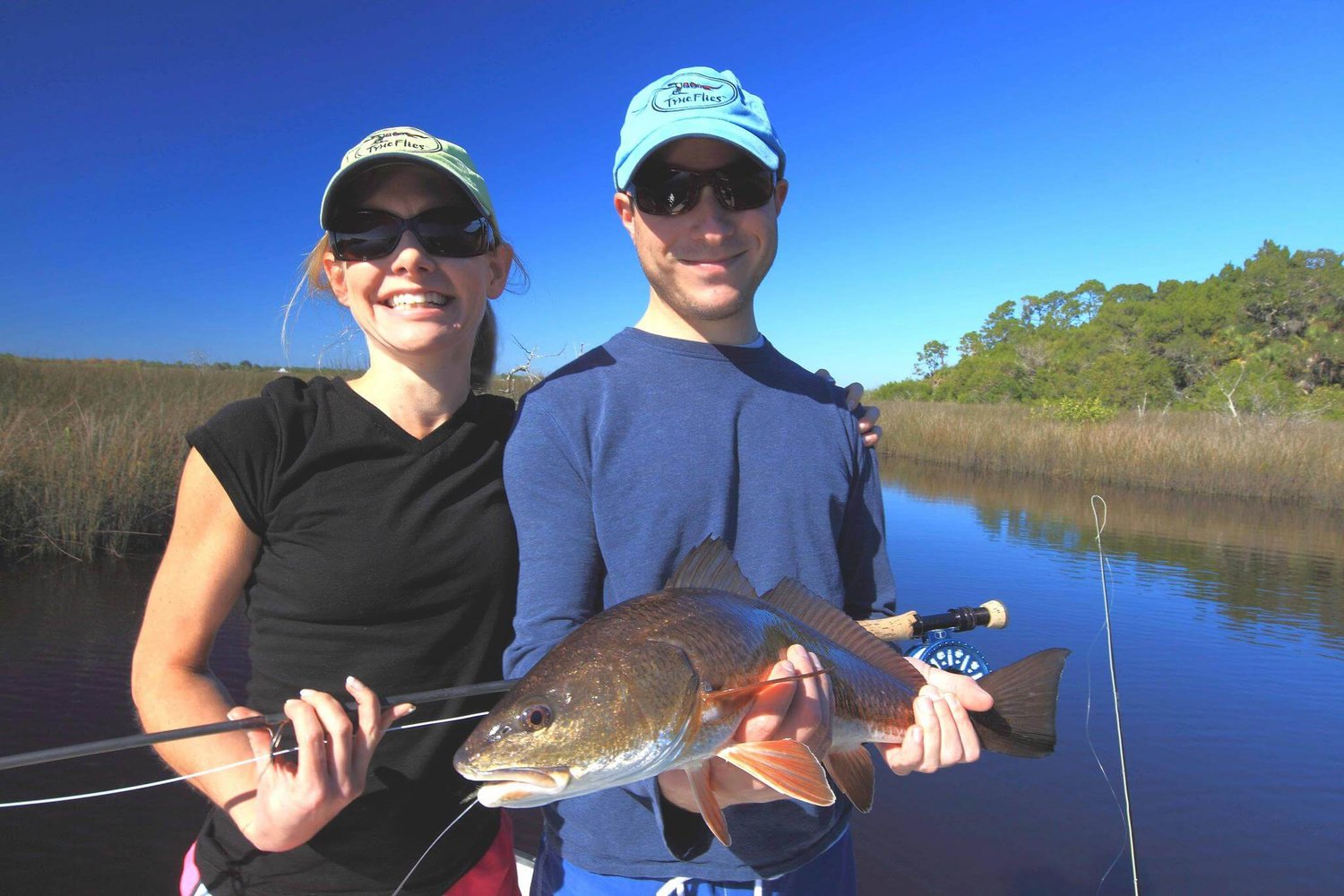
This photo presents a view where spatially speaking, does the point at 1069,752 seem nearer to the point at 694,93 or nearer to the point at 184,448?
the point at 694,93

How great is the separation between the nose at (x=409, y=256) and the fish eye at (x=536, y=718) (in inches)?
51.9

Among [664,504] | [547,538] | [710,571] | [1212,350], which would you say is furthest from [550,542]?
[1212,350]

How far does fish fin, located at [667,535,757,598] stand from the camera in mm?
1754

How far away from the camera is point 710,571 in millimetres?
1778

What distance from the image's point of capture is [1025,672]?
6.99 feet

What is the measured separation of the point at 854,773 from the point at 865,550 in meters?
0.66

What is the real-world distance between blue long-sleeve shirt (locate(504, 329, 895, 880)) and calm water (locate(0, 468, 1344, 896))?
4.69m

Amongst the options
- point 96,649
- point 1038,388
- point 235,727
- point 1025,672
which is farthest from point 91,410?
point 1038,388

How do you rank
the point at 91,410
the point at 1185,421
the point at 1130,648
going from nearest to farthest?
1. the point at 1130,648
2. the point at 91,410
3. the point at 1185,421

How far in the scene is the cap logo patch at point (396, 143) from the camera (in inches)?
82.2

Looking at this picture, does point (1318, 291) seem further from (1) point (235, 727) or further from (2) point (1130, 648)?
(1) point (235, 727)

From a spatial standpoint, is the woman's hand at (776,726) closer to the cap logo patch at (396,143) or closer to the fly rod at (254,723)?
the fly rod at (254,723)

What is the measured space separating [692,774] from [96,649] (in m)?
9.47

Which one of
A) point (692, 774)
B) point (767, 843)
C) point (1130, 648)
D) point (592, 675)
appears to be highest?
point (592, 675)
